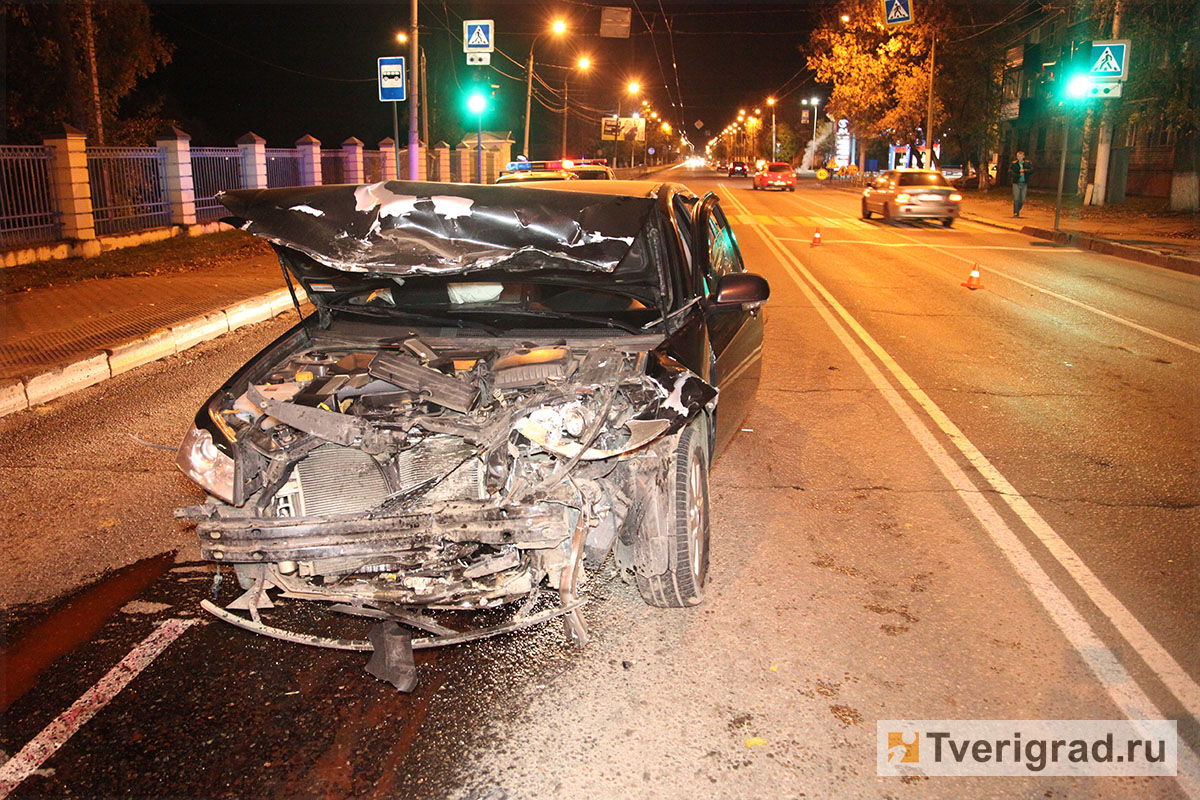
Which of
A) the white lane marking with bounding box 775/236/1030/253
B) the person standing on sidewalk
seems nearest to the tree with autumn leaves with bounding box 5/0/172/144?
the white lane marking with bounding box 775/236/1030/253

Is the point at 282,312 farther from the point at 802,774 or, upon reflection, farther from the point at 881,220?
the point at 881,220

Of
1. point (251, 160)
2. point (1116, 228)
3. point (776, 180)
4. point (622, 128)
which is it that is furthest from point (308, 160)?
point (622, 128)

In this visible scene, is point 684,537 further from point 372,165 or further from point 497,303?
point 372,165

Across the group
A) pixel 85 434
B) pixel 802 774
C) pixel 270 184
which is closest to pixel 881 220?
pixel 270 184

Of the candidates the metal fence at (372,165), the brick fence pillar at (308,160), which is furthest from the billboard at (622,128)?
the brick fence pillar at (308,160)

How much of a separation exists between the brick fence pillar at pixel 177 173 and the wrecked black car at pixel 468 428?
1699 cm

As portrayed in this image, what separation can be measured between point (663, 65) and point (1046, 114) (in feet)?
148

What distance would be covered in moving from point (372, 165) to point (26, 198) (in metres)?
17.3

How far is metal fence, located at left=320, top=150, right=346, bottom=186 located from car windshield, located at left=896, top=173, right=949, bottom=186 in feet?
55.6

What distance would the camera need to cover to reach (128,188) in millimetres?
18125

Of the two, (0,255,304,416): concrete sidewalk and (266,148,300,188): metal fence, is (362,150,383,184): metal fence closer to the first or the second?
(266,148,300,188): metal fence

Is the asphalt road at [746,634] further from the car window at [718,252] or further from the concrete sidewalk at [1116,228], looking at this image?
the concrete sidewalk at [1116,228]

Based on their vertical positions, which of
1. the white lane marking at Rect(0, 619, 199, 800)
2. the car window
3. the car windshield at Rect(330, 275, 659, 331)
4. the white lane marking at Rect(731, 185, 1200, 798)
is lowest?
the white lane marking at Rect(0, 619, 199, 800)

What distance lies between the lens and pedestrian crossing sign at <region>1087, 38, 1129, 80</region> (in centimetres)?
2019
